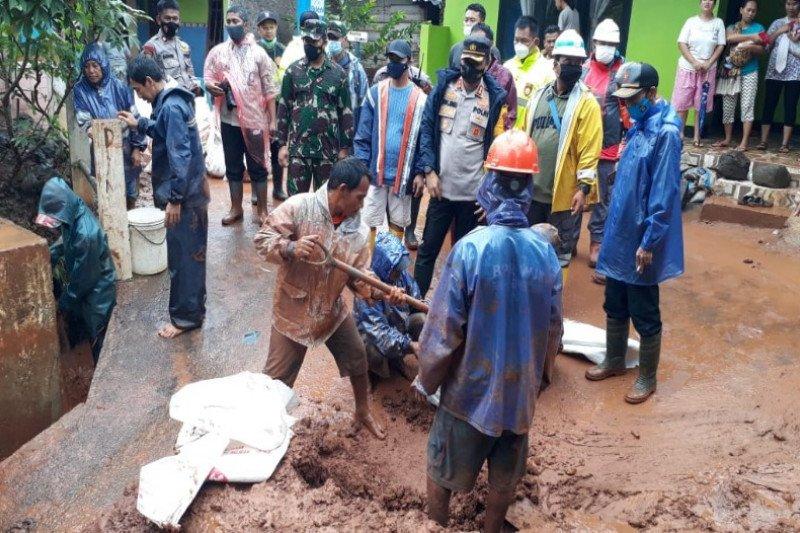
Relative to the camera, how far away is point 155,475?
2.60 m

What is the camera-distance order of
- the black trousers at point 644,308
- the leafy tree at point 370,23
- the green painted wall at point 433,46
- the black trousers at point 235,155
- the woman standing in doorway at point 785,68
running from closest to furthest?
the black trousers at point 644,308 → the black trousers at point 235,155 → the woman standing in doorway at point 785,68 → the green painted wall at point 433,46 → the leafy tree at point 370,23

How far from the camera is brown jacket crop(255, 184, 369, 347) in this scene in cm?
344

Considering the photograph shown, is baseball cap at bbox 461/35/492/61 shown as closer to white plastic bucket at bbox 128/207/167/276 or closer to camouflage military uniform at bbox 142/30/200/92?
white plastic bucket at bbox 128/207/167/276

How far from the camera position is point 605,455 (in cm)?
386

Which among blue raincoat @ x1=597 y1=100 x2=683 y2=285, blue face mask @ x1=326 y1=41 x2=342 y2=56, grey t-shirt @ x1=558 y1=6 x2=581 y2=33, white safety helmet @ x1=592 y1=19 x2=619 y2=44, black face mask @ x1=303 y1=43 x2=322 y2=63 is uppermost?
grey t-shirt @ x1=558 y1=6 x2=581 y2=33

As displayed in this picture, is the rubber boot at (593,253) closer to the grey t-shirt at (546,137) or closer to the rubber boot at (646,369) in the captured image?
the grey t-shirt at (546,137)

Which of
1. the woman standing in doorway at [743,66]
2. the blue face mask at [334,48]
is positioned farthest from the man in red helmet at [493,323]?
the woman standing in doorway at [743,66]

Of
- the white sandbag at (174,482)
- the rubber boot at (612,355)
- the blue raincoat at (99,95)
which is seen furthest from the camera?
Result: the blue raincoat at (99,95)

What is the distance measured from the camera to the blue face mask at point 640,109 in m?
3.99

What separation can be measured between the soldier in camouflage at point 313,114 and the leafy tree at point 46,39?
186 cm

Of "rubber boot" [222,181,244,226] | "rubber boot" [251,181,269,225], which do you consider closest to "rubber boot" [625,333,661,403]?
"rubber boot" [251,181,269,225]

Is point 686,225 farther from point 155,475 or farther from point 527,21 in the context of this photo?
point 155,475

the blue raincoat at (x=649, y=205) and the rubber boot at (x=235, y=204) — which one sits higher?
the blue raincoat at (x=649, y=205)

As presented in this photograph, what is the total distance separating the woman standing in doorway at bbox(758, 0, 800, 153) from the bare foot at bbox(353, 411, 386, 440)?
667 centimetres
